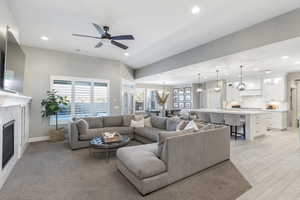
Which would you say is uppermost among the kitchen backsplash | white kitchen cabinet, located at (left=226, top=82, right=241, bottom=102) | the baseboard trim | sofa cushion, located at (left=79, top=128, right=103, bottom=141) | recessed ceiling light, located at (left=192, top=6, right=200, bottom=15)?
recessed ceiling light, located at (left=192, top=6, right=200, bottom=15)

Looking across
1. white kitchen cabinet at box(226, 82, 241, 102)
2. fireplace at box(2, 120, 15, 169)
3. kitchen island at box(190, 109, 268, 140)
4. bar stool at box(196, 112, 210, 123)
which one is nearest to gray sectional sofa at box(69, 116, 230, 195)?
fireplace at box(2, 120, 15, 169)

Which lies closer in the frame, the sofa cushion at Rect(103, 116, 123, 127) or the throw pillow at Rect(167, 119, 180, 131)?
the throw pillow at Rect(167, 119, 180, 131)

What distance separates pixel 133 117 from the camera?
536 cm

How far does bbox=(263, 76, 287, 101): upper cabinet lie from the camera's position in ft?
22.1

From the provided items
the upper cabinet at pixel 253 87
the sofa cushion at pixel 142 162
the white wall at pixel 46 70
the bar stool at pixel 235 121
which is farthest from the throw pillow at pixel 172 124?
the upper cabinet at pixel 253 87

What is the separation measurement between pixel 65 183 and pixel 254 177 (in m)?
3.25

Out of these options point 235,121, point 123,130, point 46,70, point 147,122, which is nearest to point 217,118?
point 235,121

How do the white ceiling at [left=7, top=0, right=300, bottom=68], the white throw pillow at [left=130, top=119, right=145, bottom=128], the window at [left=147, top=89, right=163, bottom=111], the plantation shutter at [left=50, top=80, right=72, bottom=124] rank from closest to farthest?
1. the white ceiling at [left=7, top=0, right=300, bottom=68]
2. the white throw pillow at [left=130, top=119, right=145, bottom=128]
3. the plantation shutter at [left=50, top=80, right=72, bottom=124]
4. the window at [left=147, top=89, right=163, bottom=111]

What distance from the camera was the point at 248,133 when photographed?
198 inches

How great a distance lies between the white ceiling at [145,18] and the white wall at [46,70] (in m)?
0.63

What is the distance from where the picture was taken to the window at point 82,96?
5.71 metres

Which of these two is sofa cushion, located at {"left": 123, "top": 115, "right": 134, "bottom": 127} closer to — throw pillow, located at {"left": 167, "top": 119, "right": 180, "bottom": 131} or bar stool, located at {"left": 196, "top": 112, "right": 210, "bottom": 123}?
throw pillow, located at {"left": 167, "top": 119, "right": 180, "bottom": 131}

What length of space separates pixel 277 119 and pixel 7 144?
365 inches

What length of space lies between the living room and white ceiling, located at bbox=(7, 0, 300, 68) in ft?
0.09
